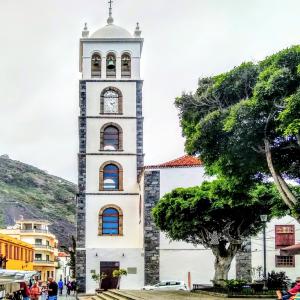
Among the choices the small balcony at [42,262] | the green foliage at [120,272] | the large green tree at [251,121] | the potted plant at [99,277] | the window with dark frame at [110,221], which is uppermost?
the large green tree at [251,121]

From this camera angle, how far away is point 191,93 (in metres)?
25.3

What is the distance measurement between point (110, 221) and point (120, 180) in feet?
9.59

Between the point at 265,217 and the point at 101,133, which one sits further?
the point at 101,133

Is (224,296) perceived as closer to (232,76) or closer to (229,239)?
(229,239)

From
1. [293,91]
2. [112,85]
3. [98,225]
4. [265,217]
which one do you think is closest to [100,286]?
[98,225]

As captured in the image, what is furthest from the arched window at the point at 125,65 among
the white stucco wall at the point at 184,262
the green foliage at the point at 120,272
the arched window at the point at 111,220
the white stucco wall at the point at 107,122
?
the green foliage at the point at 120,272

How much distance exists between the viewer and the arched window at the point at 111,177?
162 ft

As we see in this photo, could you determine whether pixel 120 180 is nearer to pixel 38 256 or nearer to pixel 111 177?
pixel 111 177

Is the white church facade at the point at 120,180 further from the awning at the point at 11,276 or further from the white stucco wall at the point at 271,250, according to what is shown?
the awning at the point at 11,276

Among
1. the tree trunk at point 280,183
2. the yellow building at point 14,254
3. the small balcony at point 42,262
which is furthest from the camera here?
the small balcony at point 42,262

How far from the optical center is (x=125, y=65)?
51.4 m

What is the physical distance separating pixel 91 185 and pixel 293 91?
29.5m

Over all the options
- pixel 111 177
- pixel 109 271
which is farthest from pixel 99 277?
pixel 111 177

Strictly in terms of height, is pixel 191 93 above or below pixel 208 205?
A: above
